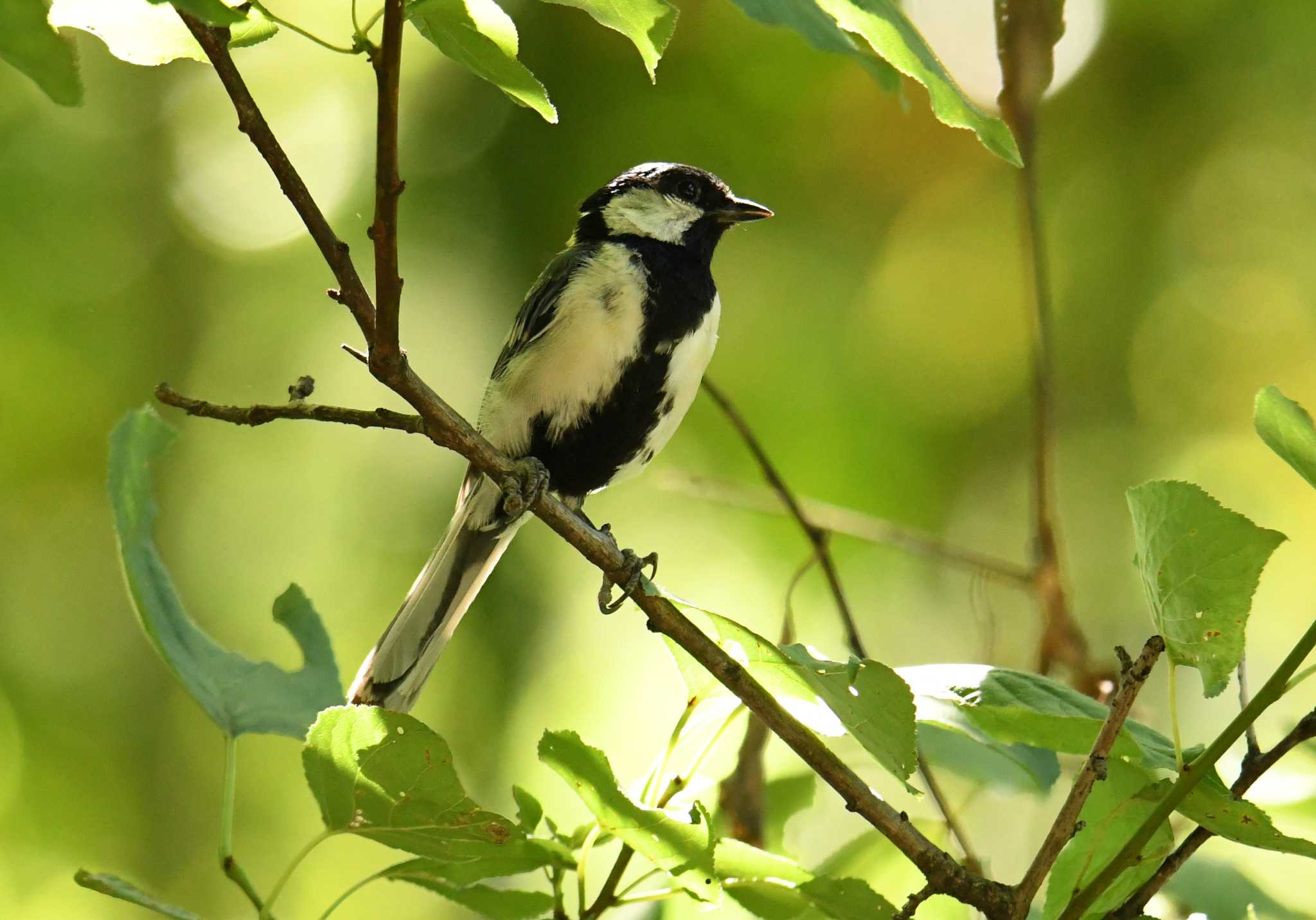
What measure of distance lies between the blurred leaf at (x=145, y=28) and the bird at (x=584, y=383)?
1.69 m

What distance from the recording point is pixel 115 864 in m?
5.09

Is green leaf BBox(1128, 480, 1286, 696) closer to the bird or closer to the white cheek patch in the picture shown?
the bird

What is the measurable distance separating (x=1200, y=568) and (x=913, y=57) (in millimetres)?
648

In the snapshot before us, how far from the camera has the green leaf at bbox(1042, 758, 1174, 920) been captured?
4.78ft

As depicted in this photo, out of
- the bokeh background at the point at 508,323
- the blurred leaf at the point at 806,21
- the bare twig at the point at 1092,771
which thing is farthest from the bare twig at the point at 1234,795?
the bokeh background at the point at 508,323

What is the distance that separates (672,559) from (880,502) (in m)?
0.92

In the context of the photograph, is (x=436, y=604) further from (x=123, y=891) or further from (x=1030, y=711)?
(x=1030, y=711)

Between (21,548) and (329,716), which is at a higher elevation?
(329,716)

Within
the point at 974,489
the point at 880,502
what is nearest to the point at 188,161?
the point at 880,502

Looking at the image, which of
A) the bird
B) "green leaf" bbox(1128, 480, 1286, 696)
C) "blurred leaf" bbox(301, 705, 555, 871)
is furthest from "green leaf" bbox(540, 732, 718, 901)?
the bird

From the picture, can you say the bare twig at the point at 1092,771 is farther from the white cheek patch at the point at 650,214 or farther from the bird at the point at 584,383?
the white cheek patch at the point at 650,214

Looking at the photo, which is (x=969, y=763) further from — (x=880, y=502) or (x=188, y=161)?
(x=188, y=161)

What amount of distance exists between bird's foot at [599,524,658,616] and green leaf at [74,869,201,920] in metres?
0.68

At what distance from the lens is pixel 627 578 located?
1877 mm
